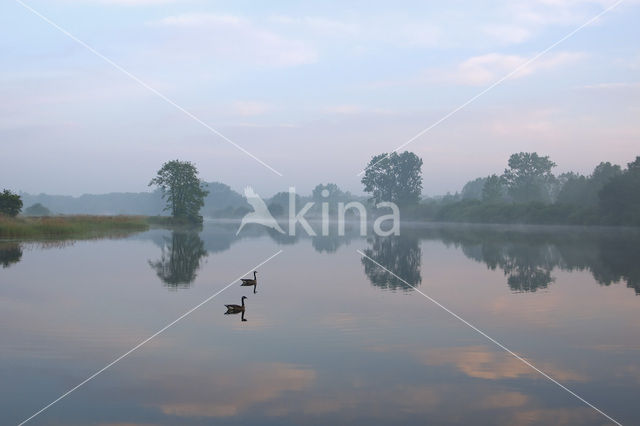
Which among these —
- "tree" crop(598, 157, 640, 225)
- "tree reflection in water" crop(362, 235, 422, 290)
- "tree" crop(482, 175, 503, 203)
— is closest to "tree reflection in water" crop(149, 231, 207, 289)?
"tree reflection in water" crop(362, 235, 422, 290)

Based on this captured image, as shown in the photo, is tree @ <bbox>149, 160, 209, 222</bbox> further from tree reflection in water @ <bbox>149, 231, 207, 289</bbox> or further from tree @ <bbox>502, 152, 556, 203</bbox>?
tree @ <bbox>502, 152, 556, 203</bbox>

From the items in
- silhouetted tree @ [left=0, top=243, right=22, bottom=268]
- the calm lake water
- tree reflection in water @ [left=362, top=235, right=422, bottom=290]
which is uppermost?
silhouetted tree @ [left=0, top=243, right=22, bottom=268]

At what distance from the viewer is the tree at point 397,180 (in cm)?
18700

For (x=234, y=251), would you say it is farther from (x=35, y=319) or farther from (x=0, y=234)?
(x=35, y=319)

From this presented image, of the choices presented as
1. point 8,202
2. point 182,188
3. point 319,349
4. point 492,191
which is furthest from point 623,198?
point 319,349

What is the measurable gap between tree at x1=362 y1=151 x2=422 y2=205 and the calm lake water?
161855 millimetres

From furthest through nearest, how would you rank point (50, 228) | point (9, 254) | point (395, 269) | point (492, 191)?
point (492, 191), point (50, 228), point (9, 254), point (395, 269)

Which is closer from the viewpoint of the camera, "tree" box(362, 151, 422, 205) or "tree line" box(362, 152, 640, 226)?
"tree line" box(362, 152, 640, 226)

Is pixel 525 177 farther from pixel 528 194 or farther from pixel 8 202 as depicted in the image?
pixel 8 202

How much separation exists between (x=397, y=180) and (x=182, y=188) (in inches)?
4188

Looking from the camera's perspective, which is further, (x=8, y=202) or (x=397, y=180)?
(x=397, y=180)

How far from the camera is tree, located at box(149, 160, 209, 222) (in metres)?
94.1

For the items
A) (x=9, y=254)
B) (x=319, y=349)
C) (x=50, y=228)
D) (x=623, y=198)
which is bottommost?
(x=319, y=349)

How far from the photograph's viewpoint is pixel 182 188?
95.3m
